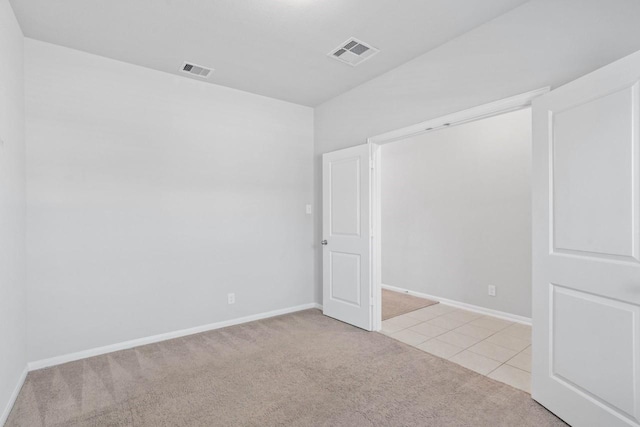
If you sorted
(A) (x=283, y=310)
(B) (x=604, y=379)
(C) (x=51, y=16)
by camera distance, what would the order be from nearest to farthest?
(B) (x=604, y=379)
(C) (x=51, y=16)
(A) (x=283, y=310)

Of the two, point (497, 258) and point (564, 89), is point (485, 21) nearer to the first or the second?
point (564, 89)

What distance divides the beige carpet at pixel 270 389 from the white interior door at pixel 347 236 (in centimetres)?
59

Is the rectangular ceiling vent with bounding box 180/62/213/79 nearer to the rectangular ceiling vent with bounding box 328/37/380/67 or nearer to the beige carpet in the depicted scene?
the rectangular ceiling vent with bounding box 328/37/380/67

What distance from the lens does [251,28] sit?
2633 mm

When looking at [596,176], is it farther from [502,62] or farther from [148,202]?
[148,202]

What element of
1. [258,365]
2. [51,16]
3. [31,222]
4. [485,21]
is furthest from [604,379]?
[51,16]

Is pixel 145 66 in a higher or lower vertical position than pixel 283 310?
higher

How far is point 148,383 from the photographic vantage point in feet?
8.21

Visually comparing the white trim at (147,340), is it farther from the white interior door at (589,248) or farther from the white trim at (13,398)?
the white interior door at (589,248)

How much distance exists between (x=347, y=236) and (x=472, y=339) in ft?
5.61

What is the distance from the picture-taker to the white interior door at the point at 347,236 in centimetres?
363

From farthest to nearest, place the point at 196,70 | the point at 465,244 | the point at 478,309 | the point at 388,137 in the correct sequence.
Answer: the point at 465,244 → the point at 478,309 → the point at 388,137 → the point at 196,70

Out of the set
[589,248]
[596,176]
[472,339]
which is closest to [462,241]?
[472,339]

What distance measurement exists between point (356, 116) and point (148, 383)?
337 centimetres
